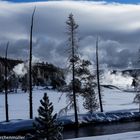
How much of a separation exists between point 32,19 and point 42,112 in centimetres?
2564

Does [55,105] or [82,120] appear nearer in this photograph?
[82,120]

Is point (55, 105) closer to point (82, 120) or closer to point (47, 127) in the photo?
point (82, 120)

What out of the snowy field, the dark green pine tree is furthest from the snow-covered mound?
the dark green pine tree

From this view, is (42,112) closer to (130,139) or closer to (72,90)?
(130,139)

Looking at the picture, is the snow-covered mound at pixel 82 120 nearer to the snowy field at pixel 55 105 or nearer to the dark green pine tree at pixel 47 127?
the snowy field at pixel 55 105

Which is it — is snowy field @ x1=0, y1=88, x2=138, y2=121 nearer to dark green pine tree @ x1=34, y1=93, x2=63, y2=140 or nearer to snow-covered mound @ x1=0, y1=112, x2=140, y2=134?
snow-covered mound @ x1=0, y1=112, x2=140, y2=134

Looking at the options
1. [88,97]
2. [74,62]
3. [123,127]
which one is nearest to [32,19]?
[74,62]

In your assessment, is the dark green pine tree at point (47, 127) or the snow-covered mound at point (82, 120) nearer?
the dark green pine tree at point (47, 127)

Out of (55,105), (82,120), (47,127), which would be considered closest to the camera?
(47,127)

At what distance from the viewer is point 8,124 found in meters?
47.1

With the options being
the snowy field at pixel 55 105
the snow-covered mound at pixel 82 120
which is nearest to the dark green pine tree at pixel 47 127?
the snow-covered mound at pixel 82 120

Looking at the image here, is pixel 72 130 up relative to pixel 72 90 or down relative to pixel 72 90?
down

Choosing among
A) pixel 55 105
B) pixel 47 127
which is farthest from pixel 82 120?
pixel 47 127

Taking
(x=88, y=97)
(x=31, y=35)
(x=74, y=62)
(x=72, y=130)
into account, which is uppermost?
(x=31, y=35)
